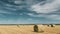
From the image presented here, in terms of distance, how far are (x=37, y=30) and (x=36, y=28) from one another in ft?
3.01

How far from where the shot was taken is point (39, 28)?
2606cm

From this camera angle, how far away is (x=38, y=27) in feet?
85.2

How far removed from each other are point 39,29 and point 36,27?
681 mm

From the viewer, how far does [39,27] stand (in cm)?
2625

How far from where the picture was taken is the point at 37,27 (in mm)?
25656

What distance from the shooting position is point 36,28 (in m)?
25.9

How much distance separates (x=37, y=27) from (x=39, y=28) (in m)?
0.61

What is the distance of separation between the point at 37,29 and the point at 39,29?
501 millimetres

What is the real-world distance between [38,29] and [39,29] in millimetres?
251

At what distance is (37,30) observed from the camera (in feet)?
82.2

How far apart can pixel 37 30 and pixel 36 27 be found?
94 cm

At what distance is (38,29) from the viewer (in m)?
25.8

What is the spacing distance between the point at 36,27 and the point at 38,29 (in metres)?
0.52

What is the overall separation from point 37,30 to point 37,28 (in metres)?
0.71
